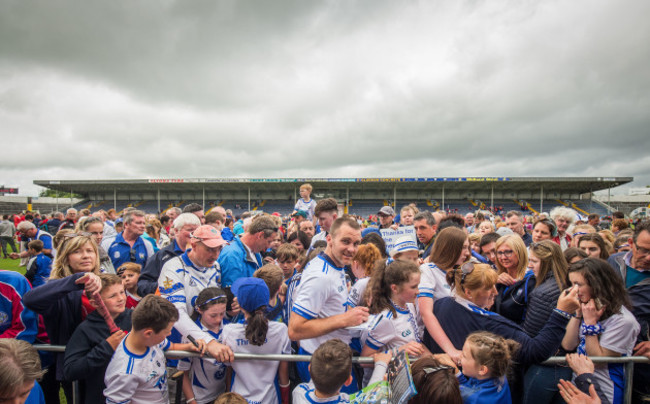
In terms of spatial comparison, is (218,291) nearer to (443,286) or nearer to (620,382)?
(443,286)

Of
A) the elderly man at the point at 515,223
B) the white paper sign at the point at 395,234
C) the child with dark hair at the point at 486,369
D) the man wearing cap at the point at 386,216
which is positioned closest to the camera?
the child with dark hair at the point at 486,369

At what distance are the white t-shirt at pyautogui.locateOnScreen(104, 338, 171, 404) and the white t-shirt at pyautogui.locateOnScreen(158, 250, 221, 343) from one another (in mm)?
251

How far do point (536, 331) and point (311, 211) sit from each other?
5.74m

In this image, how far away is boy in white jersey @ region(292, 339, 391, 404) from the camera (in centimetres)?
182

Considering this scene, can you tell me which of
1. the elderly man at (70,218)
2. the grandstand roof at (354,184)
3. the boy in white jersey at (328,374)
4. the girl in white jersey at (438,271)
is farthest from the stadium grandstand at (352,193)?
the boy in white jersey at (328,374)

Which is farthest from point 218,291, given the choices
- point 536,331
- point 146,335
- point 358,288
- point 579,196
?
point 579,196

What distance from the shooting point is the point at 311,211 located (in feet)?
25.1

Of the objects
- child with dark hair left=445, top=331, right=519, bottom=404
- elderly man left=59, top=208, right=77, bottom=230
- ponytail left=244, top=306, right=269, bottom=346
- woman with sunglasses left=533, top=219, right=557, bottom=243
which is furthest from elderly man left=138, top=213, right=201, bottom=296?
elderly man left=59, top=208, right=77, bottom=230

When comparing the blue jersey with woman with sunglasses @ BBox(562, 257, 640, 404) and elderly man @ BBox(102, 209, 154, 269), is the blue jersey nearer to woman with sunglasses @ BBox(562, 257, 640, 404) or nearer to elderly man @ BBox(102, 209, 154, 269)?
elderly man @ BBox(102, 209, 154, 269)

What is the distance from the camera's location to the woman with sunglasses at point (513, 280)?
2699 mm

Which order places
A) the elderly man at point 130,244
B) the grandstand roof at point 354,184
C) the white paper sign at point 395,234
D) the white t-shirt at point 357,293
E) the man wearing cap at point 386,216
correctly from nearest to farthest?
the white t-shirt at point 357,293 < the white paper sign at point 395,234 < the elderly man at point 130,244 < the man wearing cap at point 386,216 < the grandstand roof at point 354,184

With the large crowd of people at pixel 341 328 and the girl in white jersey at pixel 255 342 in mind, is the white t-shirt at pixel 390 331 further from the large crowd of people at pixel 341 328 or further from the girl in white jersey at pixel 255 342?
the girl in white jersey at pixel 255 342

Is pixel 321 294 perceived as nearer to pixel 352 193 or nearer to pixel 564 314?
pixel 564 314

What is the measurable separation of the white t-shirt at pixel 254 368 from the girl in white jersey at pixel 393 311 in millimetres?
691
